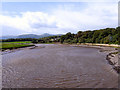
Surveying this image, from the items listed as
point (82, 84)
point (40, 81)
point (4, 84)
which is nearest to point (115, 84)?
point (82, 84)

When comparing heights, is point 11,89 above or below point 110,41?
below

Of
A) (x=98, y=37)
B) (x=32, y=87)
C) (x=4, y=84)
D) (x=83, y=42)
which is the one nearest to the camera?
(x=32, y=87)

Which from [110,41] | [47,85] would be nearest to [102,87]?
[47,85]

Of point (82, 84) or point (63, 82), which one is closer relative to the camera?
point (82, 84)

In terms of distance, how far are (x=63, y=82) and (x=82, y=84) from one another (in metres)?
1.41

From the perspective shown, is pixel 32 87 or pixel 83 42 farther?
pixel 83 42

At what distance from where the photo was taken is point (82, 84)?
7.00m

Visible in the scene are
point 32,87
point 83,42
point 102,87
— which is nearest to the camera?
point 102,87

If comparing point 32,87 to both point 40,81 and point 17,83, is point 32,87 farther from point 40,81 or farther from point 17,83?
point 17,83

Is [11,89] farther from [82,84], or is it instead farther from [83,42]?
[83,42]

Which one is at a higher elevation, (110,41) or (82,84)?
(110,41)

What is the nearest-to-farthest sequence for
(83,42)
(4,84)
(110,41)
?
1. (4,84)
2. (110,41)
3. (83,42)

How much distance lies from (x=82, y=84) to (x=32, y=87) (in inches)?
138

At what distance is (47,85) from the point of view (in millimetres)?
7082
